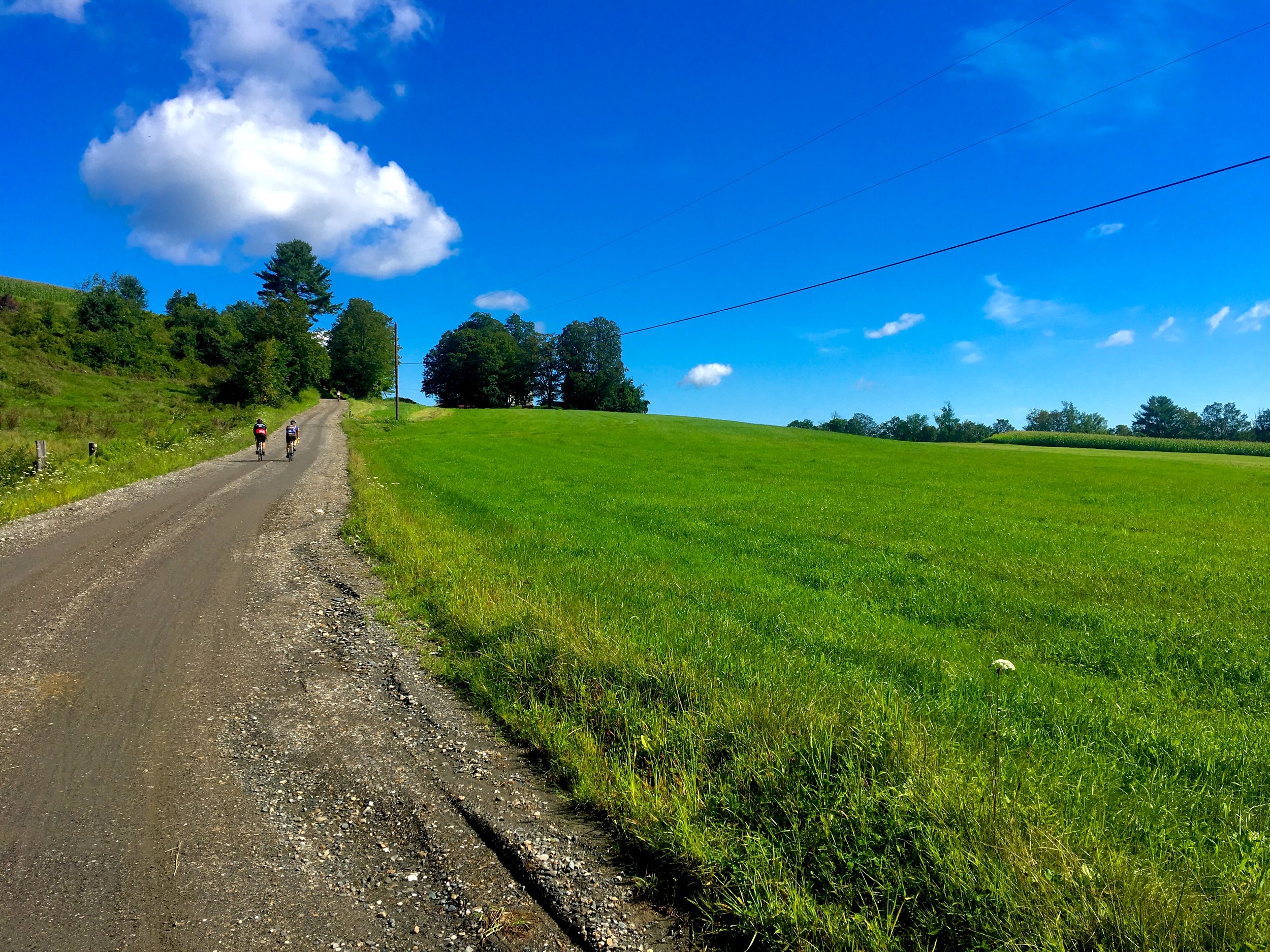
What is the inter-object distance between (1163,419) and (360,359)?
561 feet

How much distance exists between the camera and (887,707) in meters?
4.50

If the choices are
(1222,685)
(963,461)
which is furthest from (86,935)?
(963,461)

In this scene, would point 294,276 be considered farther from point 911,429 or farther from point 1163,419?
point 1163,419

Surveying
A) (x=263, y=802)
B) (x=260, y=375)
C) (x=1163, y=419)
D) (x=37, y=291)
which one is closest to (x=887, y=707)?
(x=263, y=802)

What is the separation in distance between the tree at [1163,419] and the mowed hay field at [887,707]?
156747mm

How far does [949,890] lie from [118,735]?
242 inches

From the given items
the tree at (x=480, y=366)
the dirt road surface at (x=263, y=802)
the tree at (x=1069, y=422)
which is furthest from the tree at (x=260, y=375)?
the tree at (x=1069, y=422)

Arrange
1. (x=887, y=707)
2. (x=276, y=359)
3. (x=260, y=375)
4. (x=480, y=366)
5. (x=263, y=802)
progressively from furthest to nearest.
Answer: (x=480, y=366)
(x=276, y=359)
(x=260, y=375)
(x=887, y=707)
(x=263, y=802)

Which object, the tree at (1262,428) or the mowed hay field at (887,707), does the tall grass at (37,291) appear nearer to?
the mowed hay field at (887,707)

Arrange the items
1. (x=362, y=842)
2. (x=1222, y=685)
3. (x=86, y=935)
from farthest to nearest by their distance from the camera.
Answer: (x=1222, y=685), (x=362, y=842), (x=86, y=935)

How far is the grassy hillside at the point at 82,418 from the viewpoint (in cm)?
1808

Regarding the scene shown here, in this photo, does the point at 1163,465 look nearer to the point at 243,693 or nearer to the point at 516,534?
the point at 516,534

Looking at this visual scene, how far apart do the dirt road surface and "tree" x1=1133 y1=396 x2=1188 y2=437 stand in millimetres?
172368

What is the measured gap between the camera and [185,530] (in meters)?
12.6
